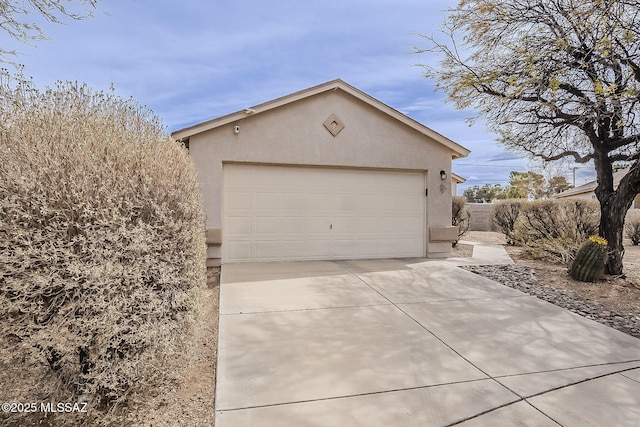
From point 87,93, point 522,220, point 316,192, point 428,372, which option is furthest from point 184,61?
point 522,220


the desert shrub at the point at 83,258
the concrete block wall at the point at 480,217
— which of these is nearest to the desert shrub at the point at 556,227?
the concrete block wall at the point at 480,217

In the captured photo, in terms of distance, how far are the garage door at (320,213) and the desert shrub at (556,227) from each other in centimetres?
360

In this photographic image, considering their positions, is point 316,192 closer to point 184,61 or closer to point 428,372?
point 184,61

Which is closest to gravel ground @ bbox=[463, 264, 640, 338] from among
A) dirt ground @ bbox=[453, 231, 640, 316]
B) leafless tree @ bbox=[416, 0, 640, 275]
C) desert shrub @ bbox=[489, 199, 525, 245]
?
dirt ground @ bbox=[453, 231, 640, 316]

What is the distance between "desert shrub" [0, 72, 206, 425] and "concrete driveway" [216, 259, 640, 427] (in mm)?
900

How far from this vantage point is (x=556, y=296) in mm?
6500

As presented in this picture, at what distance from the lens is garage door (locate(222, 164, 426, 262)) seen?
28.9ft

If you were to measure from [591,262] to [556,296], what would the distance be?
1709 mm

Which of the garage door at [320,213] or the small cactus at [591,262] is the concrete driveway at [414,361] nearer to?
the small cactus at [591,262]

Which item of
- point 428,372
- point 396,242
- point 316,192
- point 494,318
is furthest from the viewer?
point 396,242

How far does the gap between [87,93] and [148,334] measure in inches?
83.0

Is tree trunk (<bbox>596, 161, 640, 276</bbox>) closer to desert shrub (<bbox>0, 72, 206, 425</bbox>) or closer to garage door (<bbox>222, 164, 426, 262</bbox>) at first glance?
garage door (<bbox>222, 164, 426, 262</bbox>)

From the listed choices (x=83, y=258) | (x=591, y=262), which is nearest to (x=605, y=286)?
(x=591, y=262)

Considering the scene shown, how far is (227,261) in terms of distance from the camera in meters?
8.73
